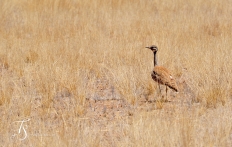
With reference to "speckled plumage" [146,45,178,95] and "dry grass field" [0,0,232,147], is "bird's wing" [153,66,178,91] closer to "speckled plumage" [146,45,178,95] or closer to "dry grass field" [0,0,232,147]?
"speckled plumage" [146,45,178,95]

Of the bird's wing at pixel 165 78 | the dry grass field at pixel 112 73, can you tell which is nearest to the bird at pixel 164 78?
the bird's wing at pixel 165 78

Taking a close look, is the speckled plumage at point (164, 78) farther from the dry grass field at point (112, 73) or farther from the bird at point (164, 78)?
the dry grass field at point (112, 73)

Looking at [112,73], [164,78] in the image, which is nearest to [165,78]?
[164,78]

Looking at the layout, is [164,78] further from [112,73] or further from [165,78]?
[112,73]

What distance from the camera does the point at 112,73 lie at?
7.12 meters

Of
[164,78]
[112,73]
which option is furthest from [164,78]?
[112,73]

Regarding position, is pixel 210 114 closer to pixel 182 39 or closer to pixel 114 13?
pixel 182 39

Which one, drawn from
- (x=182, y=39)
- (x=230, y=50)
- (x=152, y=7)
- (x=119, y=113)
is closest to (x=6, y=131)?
(x=119, y=113)

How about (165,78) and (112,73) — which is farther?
(112,73)

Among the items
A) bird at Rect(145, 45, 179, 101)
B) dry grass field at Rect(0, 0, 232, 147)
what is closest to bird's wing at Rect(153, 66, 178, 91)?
bird at Rect(145, 45, 179, 101)

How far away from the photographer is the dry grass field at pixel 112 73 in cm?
507

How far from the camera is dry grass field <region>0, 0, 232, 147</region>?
200 inches

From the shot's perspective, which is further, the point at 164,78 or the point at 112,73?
the point at 112,73

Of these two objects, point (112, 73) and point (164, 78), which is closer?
point (164, 78)
